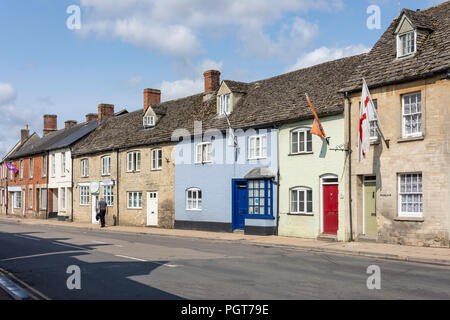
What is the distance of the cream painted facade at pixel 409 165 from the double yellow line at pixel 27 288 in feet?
44.9

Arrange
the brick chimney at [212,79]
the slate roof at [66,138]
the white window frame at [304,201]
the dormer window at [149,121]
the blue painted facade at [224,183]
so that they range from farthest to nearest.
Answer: the slate roof at [66,138] → the dormer window at [149,121] → the brick chimney at [212,79] → the blue painted facade at [224,183] → the white window frame at [304,201]

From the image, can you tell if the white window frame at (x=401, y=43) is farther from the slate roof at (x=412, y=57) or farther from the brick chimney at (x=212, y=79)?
the brick chimney at (x=212, y=79)

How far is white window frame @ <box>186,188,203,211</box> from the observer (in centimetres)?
3003

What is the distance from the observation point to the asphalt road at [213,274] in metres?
9.86

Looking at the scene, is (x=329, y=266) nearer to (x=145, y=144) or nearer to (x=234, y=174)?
(x=234, y=174)

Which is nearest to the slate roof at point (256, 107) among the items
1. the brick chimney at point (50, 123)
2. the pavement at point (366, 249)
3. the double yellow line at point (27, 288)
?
the pavement at point (366, 249)

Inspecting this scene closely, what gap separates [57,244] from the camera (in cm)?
2072

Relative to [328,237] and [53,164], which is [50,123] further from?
[328,237]

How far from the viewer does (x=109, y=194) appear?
126 ft

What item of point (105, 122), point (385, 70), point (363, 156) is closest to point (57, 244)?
point (363, 156)

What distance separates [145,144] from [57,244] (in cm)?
1433

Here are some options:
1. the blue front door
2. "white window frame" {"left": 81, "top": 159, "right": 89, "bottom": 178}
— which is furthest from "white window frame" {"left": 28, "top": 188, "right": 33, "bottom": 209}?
the blue front door

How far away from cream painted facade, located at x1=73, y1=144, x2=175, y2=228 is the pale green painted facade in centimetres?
966

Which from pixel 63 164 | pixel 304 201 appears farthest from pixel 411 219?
pixel 63 164
